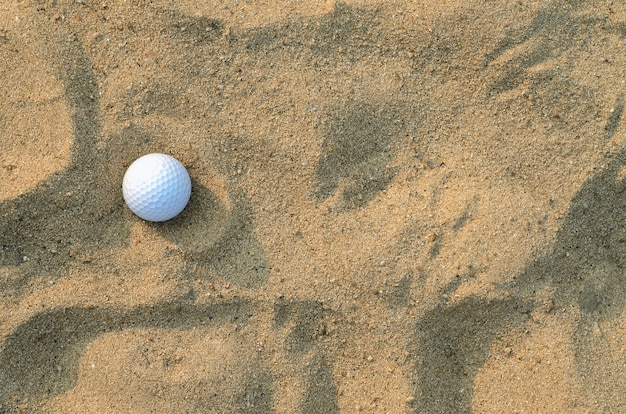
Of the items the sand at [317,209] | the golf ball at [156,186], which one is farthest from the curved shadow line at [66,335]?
the golf ball at [156,186]

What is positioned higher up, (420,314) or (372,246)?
(372,246)

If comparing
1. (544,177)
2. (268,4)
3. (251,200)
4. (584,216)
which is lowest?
(584,216)

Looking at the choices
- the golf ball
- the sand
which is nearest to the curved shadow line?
the sand

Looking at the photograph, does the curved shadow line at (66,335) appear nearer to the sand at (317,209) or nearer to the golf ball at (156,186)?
the sand at (317,209)

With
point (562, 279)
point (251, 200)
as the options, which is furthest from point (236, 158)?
point (562, 279)

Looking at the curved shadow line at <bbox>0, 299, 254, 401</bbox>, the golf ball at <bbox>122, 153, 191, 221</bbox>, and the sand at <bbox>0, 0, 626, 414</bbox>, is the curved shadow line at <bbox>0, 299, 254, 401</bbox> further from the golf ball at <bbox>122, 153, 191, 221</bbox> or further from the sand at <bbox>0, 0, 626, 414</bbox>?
the golf ball at <bbox>122, 153, 191, 221</bbox>

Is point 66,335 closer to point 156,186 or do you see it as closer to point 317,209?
point 156,186

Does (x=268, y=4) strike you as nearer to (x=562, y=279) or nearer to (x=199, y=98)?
(x=199, y=98)
